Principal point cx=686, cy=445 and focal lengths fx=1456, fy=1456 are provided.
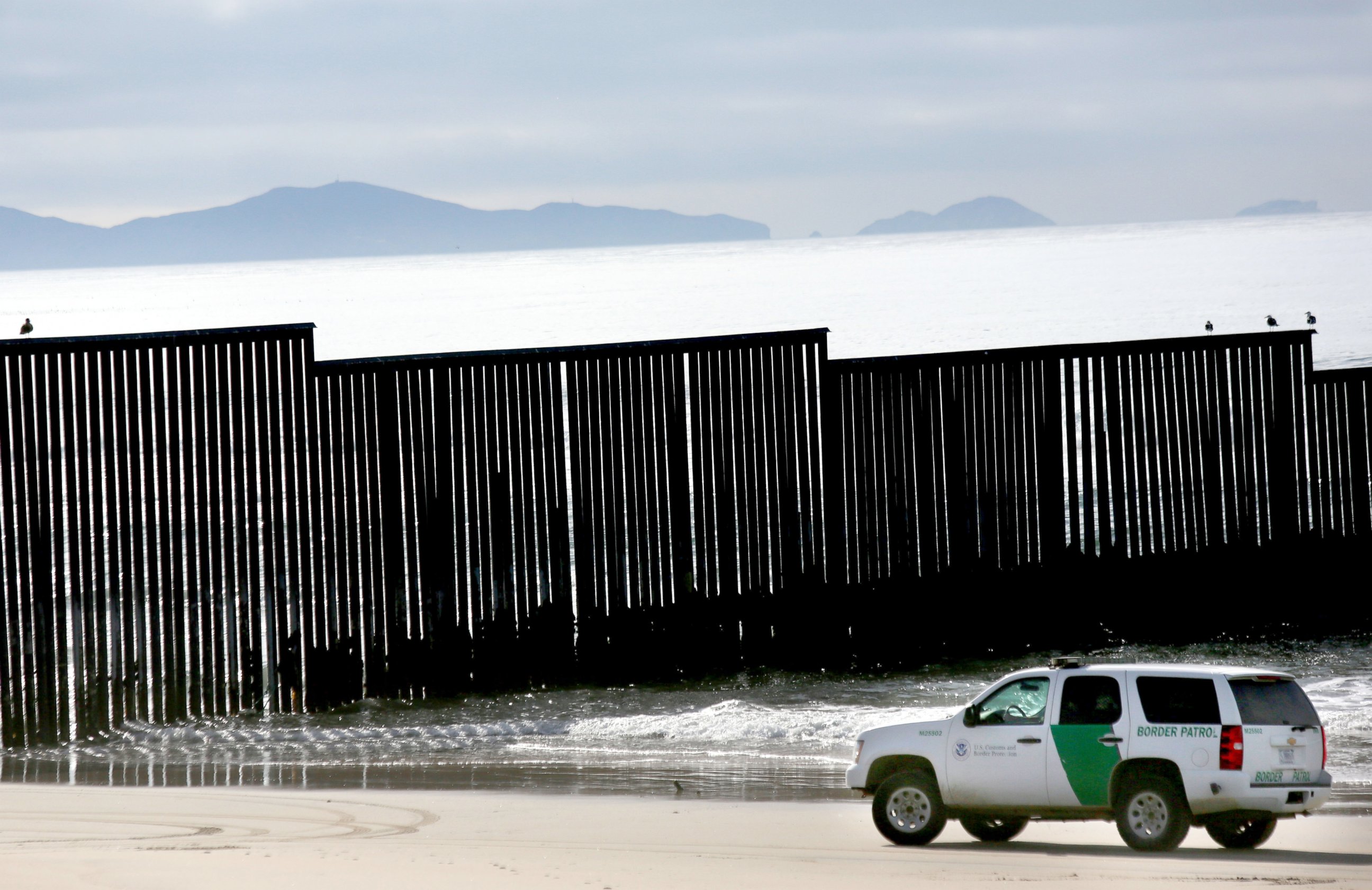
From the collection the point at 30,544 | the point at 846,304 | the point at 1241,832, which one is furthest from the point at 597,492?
the point at 846,304

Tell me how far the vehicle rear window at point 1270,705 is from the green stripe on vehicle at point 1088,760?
0.76 metres

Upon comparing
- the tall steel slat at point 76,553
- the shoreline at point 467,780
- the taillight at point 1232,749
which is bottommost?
the shoreline at point 467,780

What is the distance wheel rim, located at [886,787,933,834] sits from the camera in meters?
9.21

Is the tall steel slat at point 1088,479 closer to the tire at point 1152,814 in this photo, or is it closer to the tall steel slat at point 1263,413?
the tall steel slat at point 1263,413

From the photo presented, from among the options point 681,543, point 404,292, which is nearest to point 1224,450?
point 681,543

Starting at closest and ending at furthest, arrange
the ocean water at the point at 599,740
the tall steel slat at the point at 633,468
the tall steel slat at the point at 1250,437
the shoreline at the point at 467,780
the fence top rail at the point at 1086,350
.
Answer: the shoreline at the point at 467,780
the ocean water at the point at 599,740
the tall steel slat at the point at 633,468
the fence top rail at the point at 1086,350
the tall steel slat at the point at 1250,437

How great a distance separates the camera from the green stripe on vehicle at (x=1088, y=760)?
866 cm

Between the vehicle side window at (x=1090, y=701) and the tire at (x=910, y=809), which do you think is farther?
the tire at (x=910, y=809)

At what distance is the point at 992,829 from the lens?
9578 millimetres

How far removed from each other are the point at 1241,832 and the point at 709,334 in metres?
62.9

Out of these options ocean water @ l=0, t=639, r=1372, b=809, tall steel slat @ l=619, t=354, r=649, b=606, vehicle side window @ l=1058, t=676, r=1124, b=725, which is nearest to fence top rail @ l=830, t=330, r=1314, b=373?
tall steel slat @ l=619, t=354, r=649, b=606

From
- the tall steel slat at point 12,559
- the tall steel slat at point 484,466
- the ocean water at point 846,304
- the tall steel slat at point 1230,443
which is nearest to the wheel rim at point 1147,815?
the tall steel slat at point 484,466

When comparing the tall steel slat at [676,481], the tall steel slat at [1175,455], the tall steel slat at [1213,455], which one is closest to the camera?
the tall steel slat at [676,481]

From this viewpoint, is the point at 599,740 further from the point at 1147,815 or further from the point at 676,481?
the point at 1147,815
